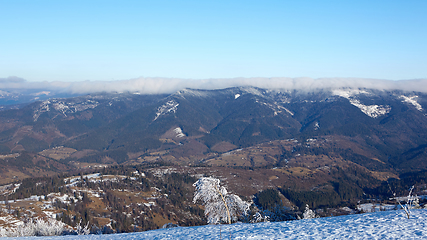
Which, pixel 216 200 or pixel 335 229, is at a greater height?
pixel 216 200

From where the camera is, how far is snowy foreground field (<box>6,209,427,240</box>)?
97.7ft

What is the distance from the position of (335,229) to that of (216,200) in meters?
15.1

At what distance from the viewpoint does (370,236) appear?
1153 inches

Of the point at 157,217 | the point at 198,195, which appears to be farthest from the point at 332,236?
the point at 157,217

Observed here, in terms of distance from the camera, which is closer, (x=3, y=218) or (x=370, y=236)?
(x=370, y=236)

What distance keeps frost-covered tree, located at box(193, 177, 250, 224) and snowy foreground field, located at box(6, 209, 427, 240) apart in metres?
2.15

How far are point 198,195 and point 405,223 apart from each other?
24.9 metres

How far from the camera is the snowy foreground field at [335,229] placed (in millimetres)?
29791

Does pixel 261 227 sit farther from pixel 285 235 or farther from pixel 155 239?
pixel 155 239

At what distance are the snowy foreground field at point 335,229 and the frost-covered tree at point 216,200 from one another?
7.06 ft

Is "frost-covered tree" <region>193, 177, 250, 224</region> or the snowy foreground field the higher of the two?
"frost-covered tree" <region>193, 177, 250, 224</region>

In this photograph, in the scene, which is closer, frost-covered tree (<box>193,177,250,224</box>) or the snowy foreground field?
the snowy foreground field

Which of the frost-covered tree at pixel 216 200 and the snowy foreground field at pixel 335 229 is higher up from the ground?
the frost-covered tree at pixel 216 200

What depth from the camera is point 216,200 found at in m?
30.8
